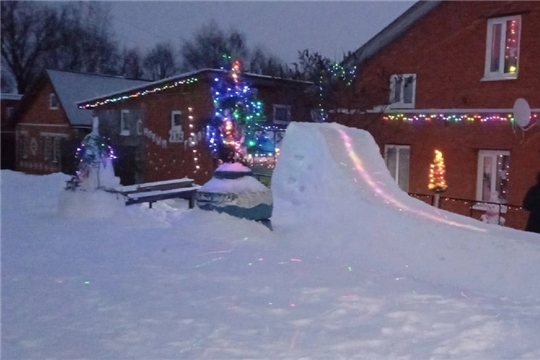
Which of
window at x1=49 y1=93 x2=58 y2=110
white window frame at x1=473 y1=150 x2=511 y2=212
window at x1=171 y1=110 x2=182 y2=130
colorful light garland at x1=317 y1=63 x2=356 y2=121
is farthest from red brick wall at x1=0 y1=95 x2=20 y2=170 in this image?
white window frame at x1=473 y1=150 x2=511 y2=212

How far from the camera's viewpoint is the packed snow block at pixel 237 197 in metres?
8.87

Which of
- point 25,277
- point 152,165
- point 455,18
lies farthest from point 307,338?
point 152,165

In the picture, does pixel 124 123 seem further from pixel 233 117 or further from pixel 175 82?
pixel 233 117

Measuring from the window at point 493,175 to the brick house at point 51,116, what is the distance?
19729 mm

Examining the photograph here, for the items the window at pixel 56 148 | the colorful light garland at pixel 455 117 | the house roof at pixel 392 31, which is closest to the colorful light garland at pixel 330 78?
the house roof at pixel 392 31

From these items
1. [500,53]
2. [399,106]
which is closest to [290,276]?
[500,53]

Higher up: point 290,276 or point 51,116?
point 51,116

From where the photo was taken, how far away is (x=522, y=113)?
44.2ft

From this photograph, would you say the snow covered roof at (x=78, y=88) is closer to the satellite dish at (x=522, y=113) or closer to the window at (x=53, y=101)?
the window at (x=53, y=101)

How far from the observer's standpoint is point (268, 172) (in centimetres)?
1691

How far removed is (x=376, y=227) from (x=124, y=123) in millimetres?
17498

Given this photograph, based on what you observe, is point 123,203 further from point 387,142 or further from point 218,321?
point 387,142

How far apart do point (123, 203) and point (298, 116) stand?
8174 millimetres

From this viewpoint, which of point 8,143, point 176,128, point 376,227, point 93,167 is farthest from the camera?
point 8,143
